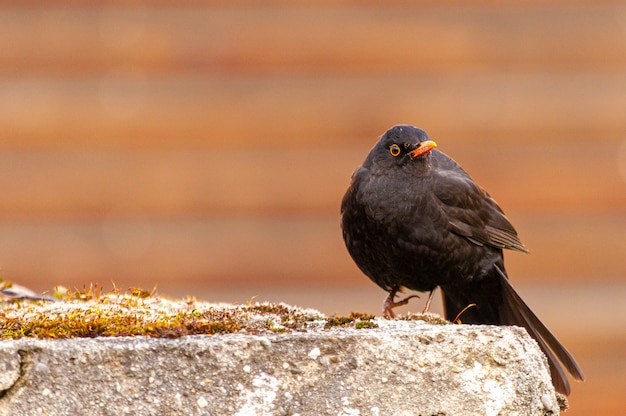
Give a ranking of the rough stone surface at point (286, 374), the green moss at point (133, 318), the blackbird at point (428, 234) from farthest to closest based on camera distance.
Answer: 1. the blackbird at point (428, 234)
2. the green moss at point (133, 318)
3. the rough stone surface at point (286, 374)

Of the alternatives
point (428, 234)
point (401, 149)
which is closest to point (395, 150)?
point (401, 149)

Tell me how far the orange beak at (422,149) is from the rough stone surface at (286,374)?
124 centimetres

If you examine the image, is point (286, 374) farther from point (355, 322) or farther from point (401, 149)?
point (401, 149)

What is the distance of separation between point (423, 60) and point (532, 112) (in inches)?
34.3

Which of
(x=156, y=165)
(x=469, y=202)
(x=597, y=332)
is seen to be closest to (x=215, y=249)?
(x=156, y=165)

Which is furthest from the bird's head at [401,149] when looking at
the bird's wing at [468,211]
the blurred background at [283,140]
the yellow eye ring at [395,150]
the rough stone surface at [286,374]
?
the blurred background at [283,140]

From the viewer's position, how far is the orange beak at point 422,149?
3.55 metres

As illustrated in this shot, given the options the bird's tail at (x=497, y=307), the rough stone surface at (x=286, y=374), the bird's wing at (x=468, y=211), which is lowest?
the rough stone surface at (x=286, y=374)

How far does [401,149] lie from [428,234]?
0.35 meters

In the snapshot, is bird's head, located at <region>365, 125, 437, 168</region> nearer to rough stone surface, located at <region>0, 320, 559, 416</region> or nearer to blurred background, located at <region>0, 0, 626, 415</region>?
rough stone surface, located at <region>0, 320, 559, 416</region>

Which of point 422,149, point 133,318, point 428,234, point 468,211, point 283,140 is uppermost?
point 283,140

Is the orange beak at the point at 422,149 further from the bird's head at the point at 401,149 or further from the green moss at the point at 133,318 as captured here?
the green moss at the point at 133,318

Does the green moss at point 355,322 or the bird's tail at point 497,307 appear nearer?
the green moss at point 355,322

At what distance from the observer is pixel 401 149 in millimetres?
3641
